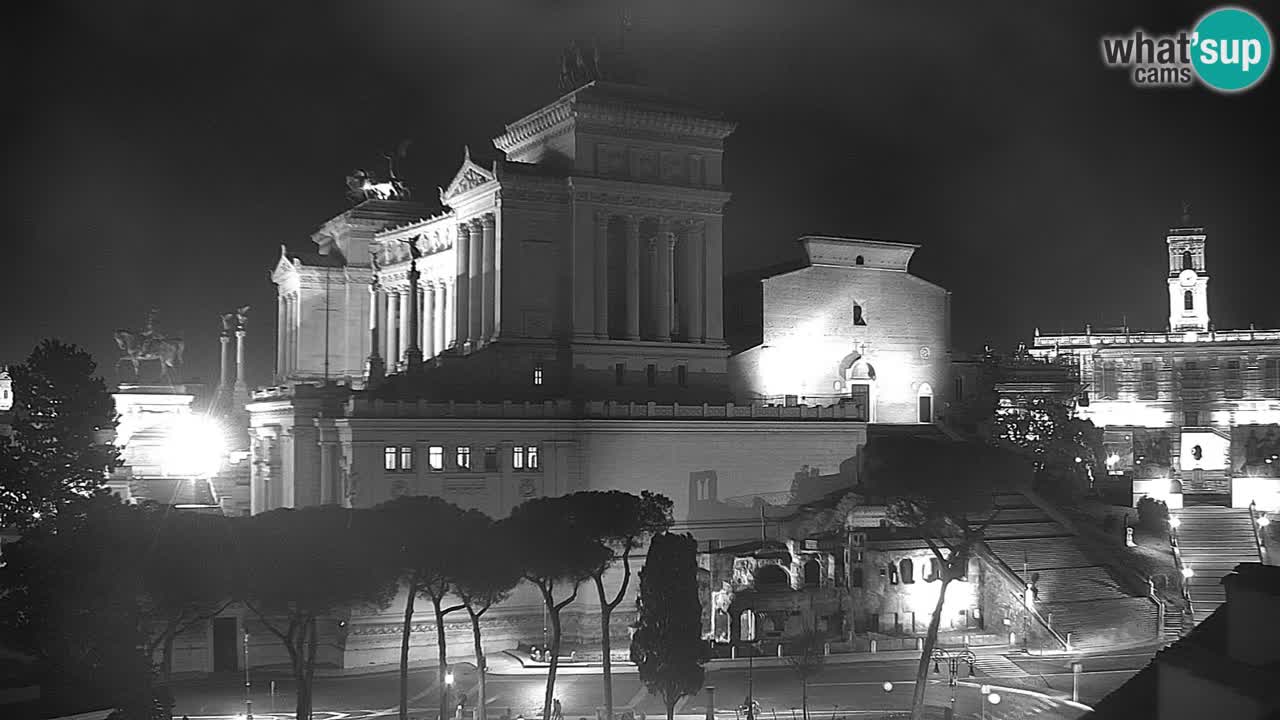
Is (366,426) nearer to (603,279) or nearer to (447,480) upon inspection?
(447,480)

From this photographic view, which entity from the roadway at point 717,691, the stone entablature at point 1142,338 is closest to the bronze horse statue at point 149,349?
the roadway at point 717,691

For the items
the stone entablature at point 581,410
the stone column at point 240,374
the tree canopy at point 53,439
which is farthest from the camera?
the stone column at point 240,374

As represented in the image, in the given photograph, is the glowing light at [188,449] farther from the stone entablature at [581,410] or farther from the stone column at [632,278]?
the stone column at [632,278]

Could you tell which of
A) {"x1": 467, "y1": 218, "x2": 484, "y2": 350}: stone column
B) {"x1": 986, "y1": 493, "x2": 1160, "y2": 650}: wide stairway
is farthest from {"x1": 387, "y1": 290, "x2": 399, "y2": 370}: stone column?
{"x1": 986, "y1": 493, "x2": 1160, "y2": 650}: wide stairway

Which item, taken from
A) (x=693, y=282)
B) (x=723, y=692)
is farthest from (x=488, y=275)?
(x=723, y=692)

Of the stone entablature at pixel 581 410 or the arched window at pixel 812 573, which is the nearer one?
the stone entablature at pixel 581 410

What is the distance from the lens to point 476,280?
240 feet

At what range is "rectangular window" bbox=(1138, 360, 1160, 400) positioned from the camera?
4498 inches

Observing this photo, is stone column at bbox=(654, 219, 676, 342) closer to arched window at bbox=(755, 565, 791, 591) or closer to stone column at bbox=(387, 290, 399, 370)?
arched window at bbox=(755, 565, 791, 591)

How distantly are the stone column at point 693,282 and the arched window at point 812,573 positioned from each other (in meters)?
17.3

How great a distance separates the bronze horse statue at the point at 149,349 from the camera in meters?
74.4

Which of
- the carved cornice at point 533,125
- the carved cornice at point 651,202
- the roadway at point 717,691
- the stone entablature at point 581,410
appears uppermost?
the carved cornice at point 533,125

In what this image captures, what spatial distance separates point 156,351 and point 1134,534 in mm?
56733

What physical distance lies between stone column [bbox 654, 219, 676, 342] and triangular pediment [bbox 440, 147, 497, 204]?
33.3 feet
